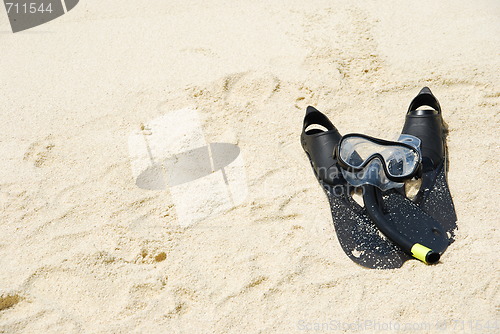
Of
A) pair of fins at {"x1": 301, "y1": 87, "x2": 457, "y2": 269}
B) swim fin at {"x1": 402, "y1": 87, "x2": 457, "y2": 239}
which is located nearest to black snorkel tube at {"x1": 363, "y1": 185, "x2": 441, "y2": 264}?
pair of fins at {"x1": 301, "y1": 87, "x2": 457, "y2": 269}

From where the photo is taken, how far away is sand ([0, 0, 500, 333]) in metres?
2.00

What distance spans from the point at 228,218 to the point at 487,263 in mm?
1164

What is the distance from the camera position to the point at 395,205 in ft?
7.58

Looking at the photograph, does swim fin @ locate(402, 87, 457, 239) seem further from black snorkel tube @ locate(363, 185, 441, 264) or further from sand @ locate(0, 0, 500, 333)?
black snorkel tube @ locate(363, 185, 441, 264)

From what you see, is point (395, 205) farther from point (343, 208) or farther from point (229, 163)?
point (229, 163)

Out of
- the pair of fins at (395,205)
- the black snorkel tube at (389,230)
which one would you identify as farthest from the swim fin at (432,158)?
the black snorkel tube at (389,230)

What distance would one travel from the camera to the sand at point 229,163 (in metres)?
2.00

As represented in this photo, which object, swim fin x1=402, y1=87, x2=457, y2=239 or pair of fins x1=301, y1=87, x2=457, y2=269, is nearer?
pair of fins x1=301, y1=87, x2=457, y2=269

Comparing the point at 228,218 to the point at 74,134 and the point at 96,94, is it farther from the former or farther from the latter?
the point at 96,94

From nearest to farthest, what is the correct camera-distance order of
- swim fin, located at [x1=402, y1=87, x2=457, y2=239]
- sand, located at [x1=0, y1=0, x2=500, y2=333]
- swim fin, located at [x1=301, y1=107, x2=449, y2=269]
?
sand, located at [x1=0, y1=0, x2=500, y2=333] → swim fin, located at [x1=301, y1=107, x2=449, y2=269] → swim fin, located at [x1=402, y1=87, x2=457, y2=239]

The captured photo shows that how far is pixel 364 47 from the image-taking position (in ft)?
10.9

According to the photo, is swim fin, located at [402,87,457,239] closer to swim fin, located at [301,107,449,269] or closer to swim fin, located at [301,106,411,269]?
swim fin, located at [301,107,449,269]

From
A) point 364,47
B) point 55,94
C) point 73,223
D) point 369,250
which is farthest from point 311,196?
point 55,94

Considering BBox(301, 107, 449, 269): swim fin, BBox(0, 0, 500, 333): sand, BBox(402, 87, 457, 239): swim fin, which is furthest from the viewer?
BBox(402, 87, 457, 239): swim fin
